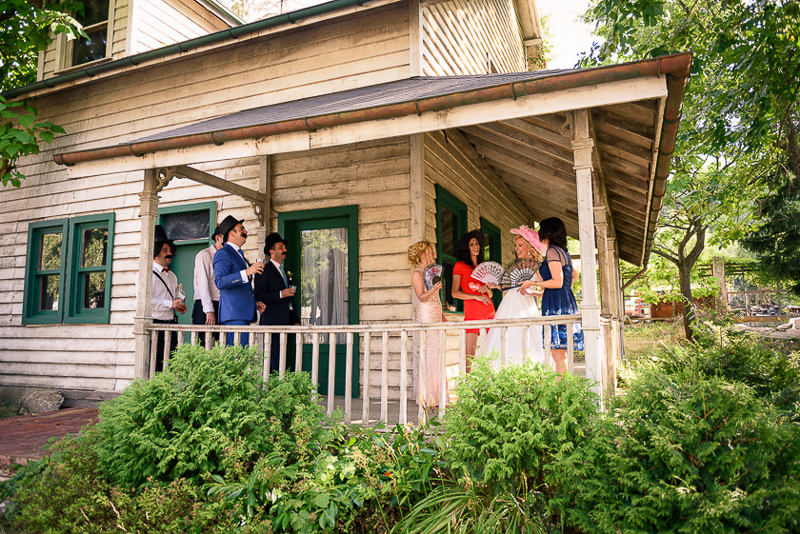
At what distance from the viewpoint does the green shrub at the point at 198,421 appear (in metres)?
3.44

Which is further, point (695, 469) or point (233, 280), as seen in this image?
point (233, 280)

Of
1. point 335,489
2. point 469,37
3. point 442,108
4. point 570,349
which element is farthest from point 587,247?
point 469,37

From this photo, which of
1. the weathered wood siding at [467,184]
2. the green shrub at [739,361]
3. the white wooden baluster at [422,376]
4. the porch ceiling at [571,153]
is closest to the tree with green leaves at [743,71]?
the green shrub at [739,361]

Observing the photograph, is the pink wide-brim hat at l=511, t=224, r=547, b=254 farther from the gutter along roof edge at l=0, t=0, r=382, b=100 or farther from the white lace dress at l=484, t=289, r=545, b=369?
the gutter along roof edge at l=0, t=0, r=382, b=100

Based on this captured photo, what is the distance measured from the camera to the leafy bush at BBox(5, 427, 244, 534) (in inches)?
123

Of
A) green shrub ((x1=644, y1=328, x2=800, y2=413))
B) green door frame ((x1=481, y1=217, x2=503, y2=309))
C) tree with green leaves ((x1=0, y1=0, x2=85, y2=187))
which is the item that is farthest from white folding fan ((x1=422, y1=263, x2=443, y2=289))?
tree with green leaves ((x1=0, y1=0, x2=85, y2=187))

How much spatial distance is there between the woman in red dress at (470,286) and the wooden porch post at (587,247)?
5.37ft

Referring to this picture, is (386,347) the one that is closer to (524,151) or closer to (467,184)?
(524,151)

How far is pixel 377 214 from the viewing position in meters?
6.04

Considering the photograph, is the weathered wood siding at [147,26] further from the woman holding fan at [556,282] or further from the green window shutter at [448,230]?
the woman holding fan at [556,282]

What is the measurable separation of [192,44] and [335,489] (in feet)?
22.1

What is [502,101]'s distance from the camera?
3.80 meters

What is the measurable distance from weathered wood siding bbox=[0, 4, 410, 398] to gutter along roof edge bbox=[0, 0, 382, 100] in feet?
0.96

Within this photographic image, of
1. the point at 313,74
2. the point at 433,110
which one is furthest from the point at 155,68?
the point at 433,110
